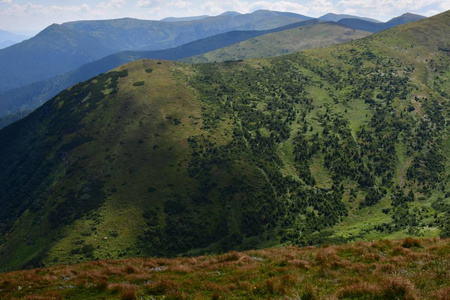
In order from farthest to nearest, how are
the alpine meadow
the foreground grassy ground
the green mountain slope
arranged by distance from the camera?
1. the green mountain slope
2. the alpine meadow
3. the foreground grassy ground

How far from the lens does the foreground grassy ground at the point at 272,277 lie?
1480 cm

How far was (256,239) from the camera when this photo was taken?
90.9 meters

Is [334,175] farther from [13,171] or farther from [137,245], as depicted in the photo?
[13,171]

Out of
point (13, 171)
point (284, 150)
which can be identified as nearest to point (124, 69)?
point (13, 171)

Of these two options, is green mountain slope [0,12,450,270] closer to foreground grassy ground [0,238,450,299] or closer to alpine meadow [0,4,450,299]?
alpine meadow [0,4,450,299]

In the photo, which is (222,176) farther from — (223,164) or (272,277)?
(272,277)

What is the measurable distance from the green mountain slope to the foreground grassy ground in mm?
47140

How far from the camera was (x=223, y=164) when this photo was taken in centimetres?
11519

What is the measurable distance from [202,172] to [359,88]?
110206 millimetres

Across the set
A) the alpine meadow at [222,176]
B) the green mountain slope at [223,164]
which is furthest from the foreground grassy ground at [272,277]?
the green mountain slope at [223,164]

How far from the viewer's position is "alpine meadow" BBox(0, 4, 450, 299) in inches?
982

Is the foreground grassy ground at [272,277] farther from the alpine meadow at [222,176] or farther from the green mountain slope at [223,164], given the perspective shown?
the green mountain slope at [223,164]

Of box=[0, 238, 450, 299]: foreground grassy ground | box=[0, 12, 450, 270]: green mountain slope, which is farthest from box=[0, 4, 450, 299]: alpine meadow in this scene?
box=[0, 12, 450, 270]: green mountain slope

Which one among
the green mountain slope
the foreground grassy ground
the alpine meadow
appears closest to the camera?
the foreground grassy ground
